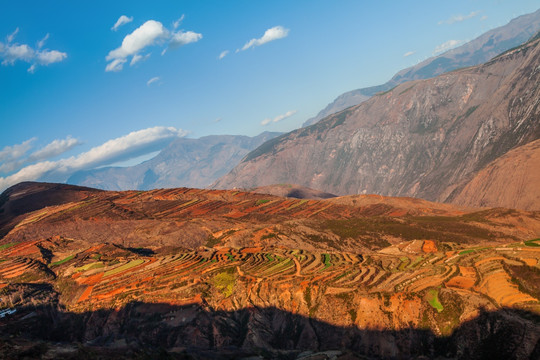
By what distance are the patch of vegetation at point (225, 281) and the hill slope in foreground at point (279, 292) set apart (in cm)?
19

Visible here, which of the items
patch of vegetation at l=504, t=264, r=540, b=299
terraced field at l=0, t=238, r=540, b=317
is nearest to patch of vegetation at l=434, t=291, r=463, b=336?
terraced field at l=0, t=238, r=540, b=317

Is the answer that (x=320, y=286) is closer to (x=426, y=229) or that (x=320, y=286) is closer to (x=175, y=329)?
(x=175, y=329)

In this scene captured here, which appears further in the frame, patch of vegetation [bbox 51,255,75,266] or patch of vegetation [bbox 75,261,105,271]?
patch of vegetation [bbox 51,255,75,266]

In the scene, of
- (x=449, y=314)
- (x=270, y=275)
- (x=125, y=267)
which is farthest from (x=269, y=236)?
(x=449, y=314)

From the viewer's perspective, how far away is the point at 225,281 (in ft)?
147

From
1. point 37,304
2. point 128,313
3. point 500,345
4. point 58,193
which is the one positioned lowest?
point 500,345

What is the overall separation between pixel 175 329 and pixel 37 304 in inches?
989

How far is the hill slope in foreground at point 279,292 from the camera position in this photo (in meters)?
28.4

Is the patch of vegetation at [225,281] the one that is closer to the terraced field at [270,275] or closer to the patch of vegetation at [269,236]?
the terraced field at [270,275]

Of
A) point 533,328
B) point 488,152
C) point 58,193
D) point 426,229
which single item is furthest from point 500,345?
point 488,152

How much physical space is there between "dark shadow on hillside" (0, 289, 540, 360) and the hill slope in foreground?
0.12m

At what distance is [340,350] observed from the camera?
3014 cm

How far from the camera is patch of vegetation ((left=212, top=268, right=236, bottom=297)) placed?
42888 mm

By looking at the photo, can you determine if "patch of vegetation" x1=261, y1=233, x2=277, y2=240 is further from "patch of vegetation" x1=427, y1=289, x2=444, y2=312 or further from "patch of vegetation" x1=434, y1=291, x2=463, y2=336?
"patch of vegetation" x1=434, y1=291, x2=463, y2=336
